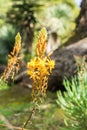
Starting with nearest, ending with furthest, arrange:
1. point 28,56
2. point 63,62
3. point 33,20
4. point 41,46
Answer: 1. point 41,46
2. point 63,62
3. point 28,56
4. point 33,20

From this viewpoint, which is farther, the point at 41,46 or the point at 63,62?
the point at 63,62

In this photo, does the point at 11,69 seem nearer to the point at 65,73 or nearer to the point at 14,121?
the point at 14,121

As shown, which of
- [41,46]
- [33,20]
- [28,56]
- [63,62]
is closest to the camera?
[41,46]

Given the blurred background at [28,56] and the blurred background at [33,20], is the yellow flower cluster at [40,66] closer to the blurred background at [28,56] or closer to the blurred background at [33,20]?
the blurred background at [28,56]

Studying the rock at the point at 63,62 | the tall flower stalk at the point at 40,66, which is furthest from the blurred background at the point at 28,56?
the tall flower stalk at the point at 40,66

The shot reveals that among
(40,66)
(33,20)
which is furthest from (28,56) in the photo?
(40,66)

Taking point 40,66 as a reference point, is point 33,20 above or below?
above

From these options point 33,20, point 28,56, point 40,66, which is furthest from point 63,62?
point 33,20

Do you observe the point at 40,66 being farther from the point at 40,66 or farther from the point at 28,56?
the point at 28,56

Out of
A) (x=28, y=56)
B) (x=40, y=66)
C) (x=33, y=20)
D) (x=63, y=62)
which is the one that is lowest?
(x=28, y=56)

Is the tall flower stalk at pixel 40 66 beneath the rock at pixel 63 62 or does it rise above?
above

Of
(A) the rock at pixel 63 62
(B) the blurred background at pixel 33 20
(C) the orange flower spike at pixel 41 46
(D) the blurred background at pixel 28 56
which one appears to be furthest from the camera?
(B) the blurred background at pixel 33 20
